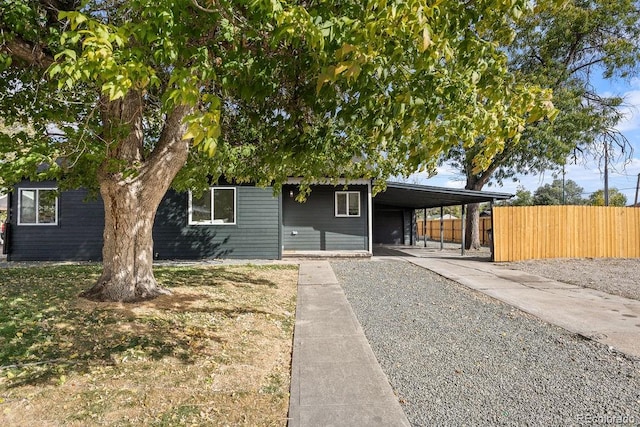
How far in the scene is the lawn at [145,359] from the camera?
95.9 inches

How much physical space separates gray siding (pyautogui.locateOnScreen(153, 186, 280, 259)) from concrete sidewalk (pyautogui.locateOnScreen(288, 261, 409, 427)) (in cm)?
670

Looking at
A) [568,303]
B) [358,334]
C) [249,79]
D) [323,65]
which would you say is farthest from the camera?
[568,303]

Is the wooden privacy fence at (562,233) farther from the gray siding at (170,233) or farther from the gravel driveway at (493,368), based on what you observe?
the gray siding at (170,233)

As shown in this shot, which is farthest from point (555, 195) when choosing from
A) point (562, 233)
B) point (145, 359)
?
point (145, 359)

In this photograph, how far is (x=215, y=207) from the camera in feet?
38.0

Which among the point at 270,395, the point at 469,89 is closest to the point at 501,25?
the point at 469,89

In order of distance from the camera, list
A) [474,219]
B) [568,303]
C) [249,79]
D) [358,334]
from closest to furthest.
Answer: [249,79], [358,334], [568,303], [474,219]

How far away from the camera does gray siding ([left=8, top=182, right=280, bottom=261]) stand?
11.1 meters

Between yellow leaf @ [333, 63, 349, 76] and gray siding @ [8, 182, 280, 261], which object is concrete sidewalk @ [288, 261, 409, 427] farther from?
gray siding @ [8, 182, 280, 261]

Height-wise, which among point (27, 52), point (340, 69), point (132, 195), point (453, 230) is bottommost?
point (453, 230)

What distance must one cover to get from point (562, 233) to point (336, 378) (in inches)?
479

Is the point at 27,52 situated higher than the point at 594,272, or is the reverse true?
the point at 27,52

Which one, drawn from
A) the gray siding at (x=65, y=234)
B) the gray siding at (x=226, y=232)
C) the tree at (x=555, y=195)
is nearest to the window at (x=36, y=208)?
the gray siding at (x=65, y=234)

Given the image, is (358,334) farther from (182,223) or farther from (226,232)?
(182,223)
